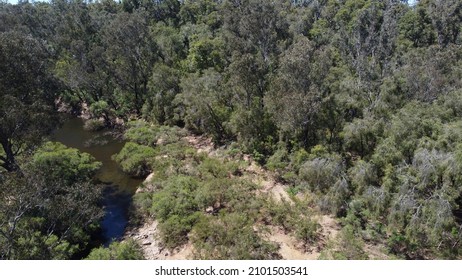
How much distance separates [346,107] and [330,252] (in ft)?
41.0

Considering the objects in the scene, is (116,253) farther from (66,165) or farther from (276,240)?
(66,165)

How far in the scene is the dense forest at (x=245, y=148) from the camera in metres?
17.4

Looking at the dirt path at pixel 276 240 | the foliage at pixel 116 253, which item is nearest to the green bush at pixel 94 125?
the dirt path at pixel 276 240

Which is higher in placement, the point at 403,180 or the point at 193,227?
the point at 403,180

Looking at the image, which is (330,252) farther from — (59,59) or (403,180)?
(59,59)

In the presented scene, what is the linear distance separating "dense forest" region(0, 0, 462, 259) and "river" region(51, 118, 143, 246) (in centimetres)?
119

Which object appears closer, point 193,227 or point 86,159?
→ point 193,227

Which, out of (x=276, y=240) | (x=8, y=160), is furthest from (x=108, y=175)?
(x=276, y=240)

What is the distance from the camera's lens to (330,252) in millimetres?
17016

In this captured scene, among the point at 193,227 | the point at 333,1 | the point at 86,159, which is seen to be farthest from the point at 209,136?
the point at 333,1

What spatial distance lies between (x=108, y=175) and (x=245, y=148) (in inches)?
462

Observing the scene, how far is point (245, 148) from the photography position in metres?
28.0

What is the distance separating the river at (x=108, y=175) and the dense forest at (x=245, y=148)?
1.19 m

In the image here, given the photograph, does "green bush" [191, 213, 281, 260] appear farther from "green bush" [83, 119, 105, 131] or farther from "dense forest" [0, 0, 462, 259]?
"green bush" [83, 119, 105, 131]
